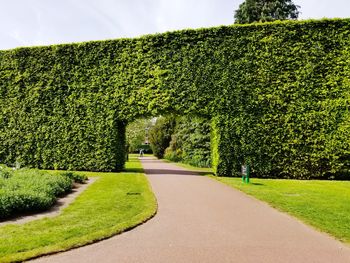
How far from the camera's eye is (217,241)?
19.6ft

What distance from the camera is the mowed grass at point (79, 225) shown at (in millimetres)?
5379

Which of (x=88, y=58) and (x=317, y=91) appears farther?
(x=88, y=58)

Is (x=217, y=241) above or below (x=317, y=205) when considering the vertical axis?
below

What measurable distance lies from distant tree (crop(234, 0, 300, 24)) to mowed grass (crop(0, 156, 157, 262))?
117 ft

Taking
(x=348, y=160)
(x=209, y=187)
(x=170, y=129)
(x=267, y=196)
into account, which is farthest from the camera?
(x=170, y=129)

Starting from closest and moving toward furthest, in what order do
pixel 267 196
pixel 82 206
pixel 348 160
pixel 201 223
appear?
pixel 201 223, pixel 82 206, pixel 267 196, pixel 348 160

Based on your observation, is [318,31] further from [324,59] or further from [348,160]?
[348,160]

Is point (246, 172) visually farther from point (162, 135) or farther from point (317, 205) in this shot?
point (162, 135)

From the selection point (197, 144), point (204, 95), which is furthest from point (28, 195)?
point (197, 144)

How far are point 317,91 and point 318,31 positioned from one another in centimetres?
325

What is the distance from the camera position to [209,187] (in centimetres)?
1282

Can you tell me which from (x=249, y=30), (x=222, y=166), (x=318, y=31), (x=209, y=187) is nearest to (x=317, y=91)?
(x=318, y=31)

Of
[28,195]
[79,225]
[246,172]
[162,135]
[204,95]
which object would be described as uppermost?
[204,95]

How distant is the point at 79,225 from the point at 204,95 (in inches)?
482
